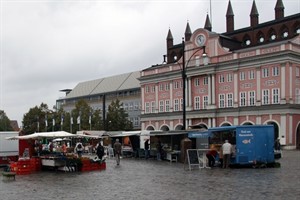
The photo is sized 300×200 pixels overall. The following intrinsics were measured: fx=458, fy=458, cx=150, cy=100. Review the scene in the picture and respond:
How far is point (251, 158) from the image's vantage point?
24641 millimetres

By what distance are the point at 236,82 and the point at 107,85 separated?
177 ft

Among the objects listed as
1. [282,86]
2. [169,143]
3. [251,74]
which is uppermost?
[251,74]

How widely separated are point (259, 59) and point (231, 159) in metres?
40.3

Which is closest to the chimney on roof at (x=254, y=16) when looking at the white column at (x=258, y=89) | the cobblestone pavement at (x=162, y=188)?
the white column at (x=258, y=89)

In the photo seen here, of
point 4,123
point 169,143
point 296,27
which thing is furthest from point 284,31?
point 4,123

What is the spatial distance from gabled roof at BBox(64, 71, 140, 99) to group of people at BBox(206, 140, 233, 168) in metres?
77.5

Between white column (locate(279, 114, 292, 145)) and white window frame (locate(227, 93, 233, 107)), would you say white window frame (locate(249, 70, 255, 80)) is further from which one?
white column (locate(279, 114, 292, 145))

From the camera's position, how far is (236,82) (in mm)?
66438

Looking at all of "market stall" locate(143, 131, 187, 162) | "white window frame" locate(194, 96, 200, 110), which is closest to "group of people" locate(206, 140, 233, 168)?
"market stall" locate(143, 131, 187, 162)

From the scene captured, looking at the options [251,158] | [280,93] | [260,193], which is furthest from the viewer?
[280,93]

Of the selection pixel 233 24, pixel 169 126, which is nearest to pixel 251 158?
pixel 169 126

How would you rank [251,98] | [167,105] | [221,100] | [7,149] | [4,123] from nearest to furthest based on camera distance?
[7,149] < [251,98] < [221,100] < [167,105] < [4,123]

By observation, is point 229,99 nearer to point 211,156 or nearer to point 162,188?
point 211,156

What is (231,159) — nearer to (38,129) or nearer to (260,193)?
(260,193)
